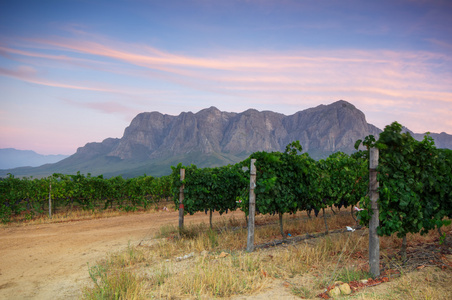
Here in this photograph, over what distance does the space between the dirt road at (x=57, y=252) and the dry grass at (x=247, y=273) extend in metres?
0.86

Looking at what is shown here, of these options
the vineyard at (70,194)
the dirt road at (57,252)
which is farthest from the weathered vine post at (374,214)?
the vineyard at (70,194)

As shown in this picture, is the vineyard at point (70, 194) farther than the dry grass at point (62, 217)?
Yes

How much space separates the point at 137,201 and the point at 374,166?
62.8 feet

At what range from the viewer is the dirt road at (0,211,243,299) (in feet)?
22.1

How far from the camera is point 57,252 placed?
9719 millimetres

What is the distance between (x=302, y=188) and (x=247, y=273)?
16.8ft

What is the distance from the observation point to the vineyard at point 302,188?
634cm

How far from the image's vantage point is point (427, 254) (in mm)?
7215

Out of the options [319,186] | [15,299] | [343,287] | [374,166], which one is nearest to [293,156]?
[319,186]

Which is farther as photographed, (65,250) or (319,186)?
(319,186)

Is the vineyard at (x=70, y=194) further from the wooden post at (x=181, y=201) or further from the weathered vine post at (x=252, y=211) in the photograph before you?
the weathered vine post at (x=252, y=211)

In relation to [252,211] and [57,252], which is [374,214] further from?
[57,252]

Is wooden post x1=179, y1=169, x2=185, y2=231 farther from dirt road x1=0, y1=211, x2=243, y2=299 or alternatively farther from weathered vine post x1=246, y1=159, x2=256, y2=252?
weathered vine post x1=246, y1=159, x2=256, y2=252

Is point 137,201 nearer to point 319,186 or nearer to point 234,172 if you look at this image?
point 234,172
